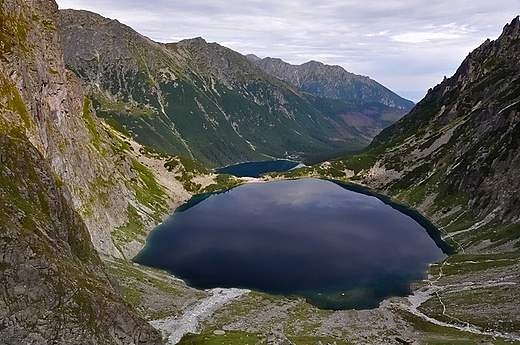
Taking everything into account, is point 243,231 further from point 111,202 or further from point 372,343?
point 372,343

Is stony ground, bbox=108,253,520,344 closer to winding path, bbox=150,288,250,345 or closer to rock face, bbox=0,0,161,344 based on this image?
winding path, bbox=150,288,250,345

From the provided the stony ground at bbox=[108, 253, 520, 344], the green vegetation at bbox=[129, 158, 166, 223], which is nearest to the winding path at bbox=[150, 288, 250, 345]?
the stony ground at bbox=[108, 253, 520, 344]

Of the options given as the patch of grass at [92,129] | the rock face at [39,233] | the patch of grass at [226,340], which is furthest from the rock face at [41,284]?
the patch of grass at [92,129]

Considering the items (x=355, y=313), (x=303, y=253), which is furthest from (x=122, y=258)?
(x=355, y=313)

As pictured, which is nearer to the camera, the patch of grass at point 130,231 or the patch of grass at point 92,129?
the patch of grass at point 130,231

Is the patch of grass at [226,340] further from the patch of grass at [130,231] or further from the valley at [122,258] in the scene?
the patch of grass at [130,231]

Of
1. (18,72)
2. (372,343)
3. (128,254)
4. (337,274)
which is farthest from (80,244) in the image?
(337,274)

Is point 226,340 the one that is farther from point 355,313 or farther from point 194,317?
point 355,313
